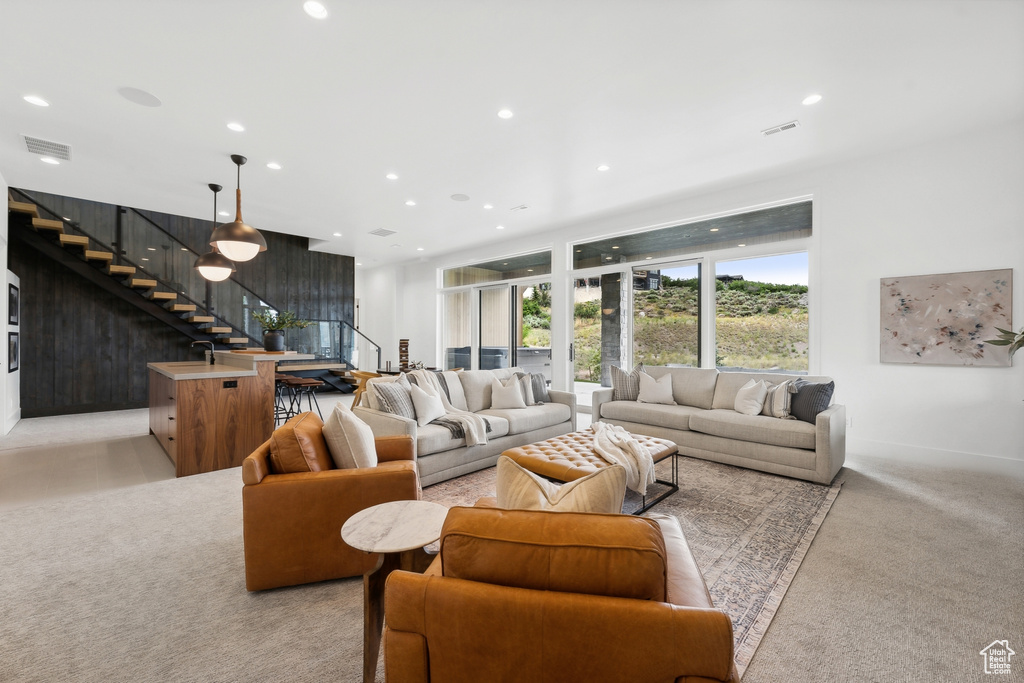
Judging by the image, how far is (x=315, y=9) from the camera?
248cm

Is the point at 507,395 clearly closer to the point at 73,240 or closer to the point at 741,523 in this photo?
the point at 741,523

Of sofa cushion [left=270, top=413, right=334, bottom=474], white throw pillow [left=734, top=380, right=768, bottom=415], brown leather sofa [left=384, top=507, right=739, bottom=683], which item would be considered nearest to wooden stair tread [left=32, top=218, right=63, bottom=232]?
sofa cushion [left=270, top=413, right=334, bottom=474]

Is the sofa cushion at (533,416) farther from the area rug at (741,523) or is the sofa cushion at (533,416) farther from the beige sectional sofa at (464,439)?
the area rug at (741,523)

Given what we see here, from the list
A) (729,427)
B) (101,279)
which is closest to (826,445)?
(729,427)

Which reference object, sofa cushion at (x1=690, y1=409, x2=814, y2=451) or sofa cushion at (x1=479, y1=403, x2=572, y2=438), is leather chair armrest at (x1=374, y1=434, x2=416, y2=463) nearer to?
sofa cushion at (x1=479, y1=403, x2=572, y2=438)

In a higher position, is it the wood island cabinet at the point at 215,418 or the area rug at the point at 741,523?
the wood island cabinet at the point at 215,418

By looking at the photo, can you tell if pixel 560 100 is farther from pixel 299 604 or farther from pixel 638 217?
pixel 299 604

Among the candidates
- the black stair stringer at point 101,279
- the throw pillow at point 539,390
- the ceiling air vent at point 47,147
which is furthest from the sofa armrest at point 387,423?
the black stair stringer at point 101,279

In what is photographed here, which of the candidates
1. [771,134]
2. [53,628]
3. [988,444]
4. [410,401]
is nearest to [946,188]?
[771,134]

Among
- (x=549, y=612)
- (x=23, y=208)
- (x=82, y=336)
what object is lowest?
(x=549, y=612)

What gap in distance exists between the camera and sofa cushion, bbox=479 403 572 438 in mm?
4266

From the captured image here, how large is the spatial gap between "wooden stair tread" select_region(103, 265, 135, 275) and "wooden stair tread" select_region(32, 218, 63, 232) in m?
0.70

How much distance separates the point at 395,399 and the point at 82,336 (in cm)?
638

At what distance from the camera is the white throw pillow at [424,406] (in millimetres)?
3830
